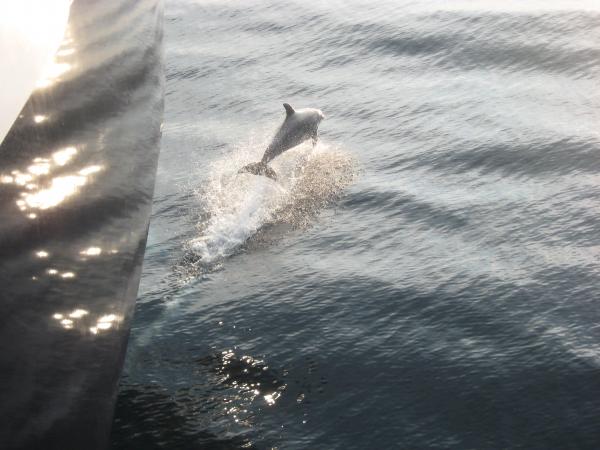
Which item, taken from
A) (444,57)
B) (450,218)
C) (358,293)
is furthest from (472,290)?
(444,57)

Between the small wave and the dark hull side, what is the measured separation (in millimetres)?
7005

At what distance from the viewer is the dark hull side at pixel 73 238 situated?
2900 millimetres

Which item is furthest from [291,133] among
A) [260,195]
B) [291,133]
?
[260,195]

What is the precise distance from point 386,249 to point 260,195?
2.88 m

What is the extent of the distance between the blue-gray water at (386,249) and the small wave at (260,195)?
38mm

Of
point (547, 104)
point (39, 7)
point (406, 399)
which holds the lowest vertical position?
point (547, 104)

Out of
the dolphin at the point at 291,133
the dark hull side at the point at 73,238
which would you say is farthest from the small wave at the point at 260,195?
the dark hull side at the point at 73,238

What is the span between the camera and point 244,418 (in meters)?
7.37

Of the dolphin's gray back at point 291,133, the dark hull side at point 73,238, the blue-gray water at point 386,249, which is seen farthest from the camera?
the dolphin's gray back at point 291,133

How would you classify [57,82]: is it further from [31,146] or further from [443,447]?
[443,447]

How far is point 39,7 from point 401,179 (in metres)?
9.44

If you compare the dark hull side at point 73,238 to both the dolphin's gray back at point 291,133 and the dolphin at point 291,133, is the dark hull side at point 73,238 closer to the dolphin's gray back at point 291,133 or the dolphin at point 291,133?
the dolphin at point 291,133

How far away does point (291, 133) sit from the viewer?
13.9 meters

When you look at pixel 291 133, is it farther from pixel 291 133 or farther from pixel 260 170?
pixel 260 170
